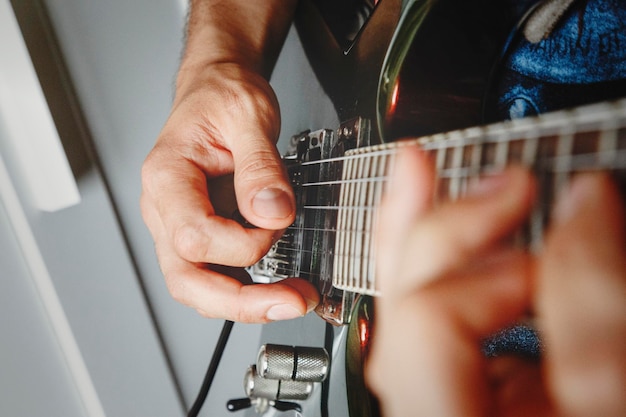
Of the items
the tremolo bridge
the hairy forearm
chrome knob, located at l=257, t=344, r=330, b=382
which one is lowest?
chrome knob, located at l=257, t=344, r=330, b=382

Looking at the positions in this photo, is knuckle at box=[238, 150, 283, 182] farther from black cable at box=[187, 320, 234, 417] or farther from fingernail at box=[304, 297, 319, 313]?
black cable at box=[187, 320, 234, 417]

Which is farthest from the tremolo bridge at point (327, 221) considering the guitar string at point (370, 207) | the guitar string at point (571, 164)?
the guitar string at point (571, 164)

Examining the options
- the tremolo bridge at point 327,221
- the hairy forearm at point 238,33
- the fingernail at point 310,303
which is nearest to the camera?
the tremolo bridge at point 327,221

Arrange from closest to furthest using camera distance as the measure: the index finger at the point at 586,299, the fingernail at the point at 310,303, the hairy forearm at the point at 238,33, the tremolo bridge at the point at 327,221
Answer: the index finger at the point at 586,299 → the tremolo bridge at the point at 327,221 → the fingernail at the point at 310,303 → the hairy forearm at the point at 238,33

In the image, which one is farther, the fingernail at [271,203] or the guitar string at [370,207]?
the fingernail at [271,203]

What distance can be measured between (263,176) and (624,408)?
35cm

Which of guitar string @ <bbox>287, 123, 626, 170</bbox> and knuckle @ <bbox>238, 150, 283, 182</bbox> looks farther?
knuckle @ <bbox>238, 150, 283, 182</bbox>

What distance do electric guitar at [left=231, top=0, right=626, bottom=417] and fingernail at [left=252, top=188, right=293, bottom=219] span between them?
0.17ft

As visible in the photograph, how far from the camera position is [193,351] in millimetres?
1020

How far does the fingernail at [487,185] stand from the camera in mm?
212

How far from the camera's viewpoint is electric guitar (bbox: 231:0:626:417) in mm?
203

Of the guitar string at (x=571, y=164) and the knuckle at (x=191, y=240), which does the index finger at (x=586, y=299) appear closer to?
the guitar string at (x=571, y=164)

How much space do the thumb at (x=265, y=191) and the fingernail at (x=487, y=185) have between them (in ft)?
0.78

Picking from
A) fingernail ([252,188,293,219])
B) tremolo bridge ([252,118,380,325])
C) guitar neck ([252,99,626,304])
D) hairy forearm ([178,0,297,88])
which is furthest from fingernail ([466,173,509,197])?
hairy forearm ([178,0,297,88])
